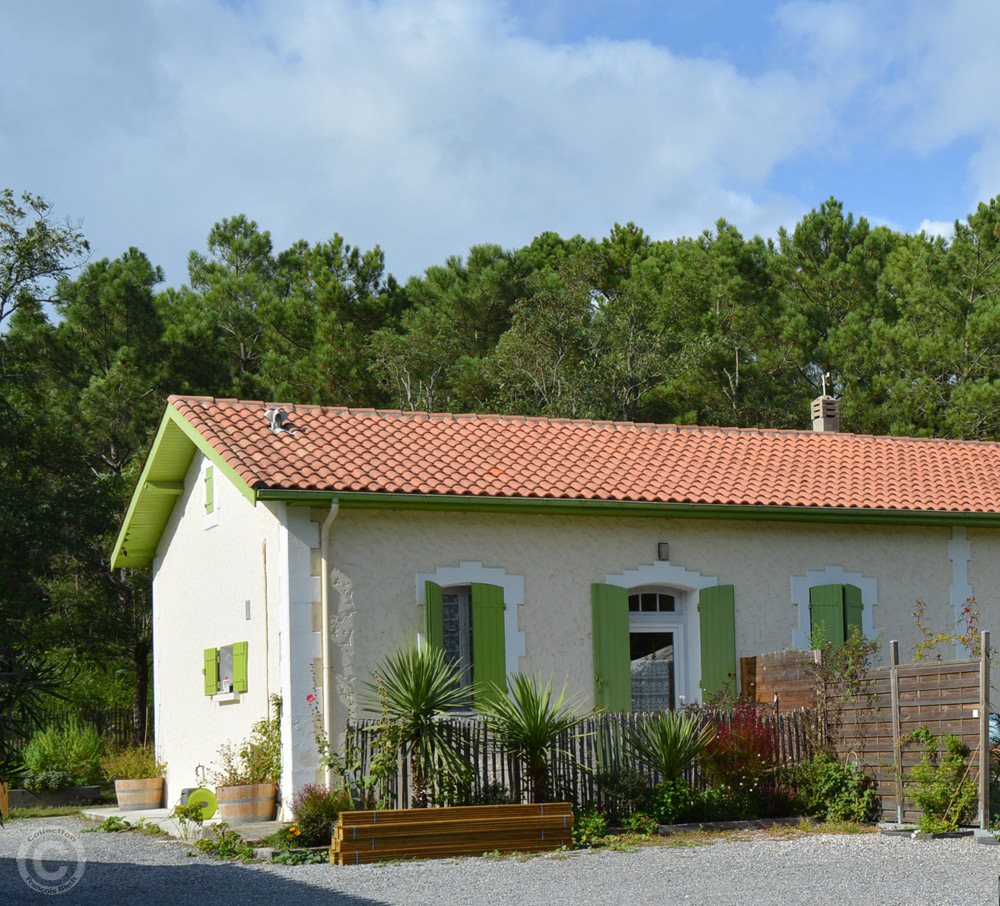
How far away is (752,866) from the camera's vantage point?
31.5ft

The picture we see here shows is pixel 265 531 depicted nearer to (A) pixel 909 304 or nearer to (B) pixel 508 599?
(B) pixel 508 599

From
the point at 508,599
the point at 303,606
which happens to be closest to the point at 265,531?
the point at 303,606

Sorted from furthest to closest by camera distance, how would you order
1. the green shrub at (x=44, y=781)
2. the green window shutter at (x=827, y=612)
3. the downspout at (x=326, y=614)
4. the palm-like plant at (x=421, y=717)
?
the green shrub at (x=44, y=781) < the green window shutter at (x=827, y=612) < the downspout at (x=326, y=614) < the palm-like plant at (x=421, y=717)

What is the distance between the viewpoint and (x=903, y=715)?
11.3 m

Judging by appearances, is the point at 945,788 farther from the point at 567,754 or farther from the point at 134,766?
the point at 134,766

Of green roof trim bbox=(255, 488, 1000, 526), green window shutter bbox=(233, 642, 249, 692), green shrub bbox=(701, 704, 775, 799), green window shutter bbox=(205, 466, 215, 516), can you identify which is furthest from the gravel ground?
green window shutter bbox=(205, 466, 215, 516)

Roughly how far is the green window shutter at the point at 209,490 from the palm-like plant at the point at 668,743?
6196 mm

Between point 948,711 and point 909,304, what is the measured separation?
1801 cm

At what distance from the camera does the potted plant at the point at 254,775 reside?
40.8 ft

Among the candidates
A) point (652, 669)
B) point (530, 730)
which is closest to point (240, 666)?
point (530, 730)

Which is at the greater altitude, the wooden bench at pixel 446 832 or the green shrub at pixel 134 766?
the wooden bench at pixel 446 832

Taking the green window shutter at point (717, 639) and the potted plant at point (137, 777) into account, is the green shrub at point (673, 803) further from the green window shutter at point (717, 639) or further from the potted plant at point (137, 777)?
the potted plant at point (137, 777)

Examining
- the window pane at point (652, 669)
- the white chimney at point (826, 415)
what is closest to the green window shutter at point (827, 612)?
the window pane at point (652, 669)

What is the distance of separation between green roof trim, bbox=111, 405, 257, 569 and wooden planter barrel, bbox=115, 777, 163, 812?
3647mm
